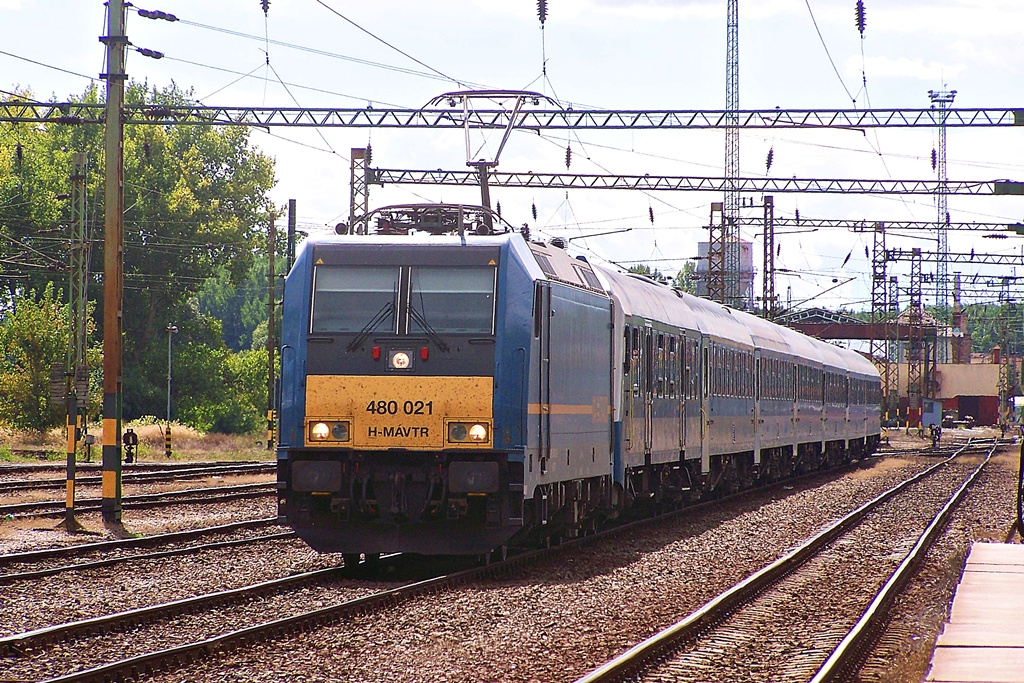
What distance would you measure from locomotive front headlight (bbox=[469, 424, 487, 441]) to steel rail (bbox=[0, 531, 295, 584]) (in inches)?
161

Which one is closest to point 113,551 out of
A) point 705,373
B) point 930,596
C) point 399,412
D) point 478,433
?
point 399,412

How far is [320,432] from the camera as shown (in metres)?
13.5

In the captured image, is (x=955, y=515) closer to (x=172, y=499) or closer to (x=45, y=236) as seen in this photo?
(x=172, y=499)

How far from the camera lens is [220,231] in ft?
223

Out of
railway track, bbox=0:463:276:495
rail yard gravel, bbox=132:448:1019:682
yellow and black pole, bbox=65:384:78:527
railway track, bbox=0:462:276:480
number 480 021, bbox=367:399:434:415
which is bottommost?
rail yard gravel, bbox=132:448:1019:682

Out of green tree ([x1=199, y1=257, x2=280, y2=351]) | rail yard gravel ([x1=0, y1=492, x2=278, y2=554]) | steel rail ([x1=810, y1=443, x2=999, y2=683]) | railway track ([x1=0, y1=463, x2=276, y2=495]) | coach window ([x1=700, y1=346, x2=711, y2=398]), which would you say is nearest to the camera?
steel rail ([x1=810, y1=443, x2=999, y2=683])

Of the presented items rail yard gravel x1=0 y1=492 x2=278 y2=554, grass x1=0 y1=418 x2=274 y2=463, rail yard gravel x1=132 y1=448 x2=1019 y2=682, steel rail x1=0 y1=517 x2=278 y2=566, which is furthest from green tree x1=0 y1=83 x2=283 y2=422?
rail yard gravel x1=132 y1=448 x2=1019 y2=682

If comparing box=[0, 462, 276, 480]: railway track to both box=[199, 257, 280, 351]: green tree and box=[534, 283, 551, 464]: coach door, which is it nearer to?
box=[534, 283, 551, 464]: coach door

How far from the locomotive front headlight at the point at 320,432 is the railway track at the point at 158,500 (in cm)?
868

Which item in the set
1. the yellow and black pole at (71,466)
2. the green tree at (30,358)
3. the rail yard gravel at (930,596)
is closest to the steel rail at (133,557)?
the yellow and black pole at (71,466)

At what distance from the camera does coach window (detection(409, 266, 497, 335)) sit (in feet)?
44.3

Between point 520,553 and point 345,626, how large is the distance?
5.23 m

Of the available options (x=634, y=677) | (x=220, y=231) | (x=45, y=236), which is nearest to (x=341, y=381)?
(x=634, y=677)

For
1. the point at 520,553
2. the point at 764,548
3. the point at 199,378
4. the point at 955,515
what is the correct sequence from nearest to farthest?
the point at 520,553 → the point at 764,548 → the point at 955,515 → the point at 199,378
